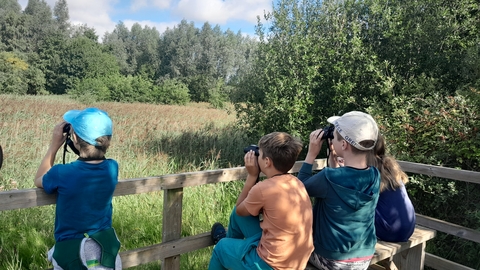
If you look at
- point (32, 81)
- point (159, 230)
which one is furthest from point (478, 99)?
point (32, 81)

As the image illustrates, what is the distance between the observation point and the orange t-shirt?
217 centimetres

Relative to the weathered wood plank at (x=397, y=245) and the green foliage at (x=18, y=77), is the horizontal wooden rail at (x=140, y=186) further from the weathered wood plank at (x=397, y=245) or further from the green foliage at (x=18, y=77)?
the green foliage at (x=18, y=77)

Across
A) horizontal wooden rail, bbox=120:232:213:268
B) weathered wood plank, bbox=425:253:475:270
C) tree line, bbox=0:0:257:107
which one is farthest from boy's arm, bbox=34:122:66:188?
tree line, bbox=0:0:257:107

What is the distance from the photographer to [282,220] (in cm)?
217

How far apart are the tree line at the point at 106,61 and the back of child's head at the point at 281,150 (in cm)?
2510

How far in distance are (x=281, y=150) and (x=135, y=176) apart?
4.08m

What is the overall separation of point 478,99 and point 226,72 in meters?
57.8

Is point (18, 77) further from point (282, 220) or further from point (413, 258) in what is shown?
point (282, 220)

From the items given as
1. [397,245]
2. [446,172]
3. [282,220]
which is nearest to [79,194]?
[282,220]

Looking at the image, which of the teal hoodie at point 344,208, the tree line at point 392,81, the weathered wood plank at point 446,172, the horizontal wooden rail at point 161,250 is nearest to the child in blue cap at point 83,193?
the horizontal wooden rail at point 161,250

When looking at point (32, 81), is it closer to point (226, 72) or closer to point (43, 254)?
point (226, 72)

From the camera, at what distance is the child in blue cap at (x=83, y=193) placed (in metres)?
2.07

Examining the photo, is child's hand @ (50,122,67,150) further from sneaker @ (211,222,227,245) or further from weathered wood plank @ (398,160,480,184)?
weathered wood plank @ (398,160,480,184)

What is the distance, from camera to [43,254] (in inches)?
142
